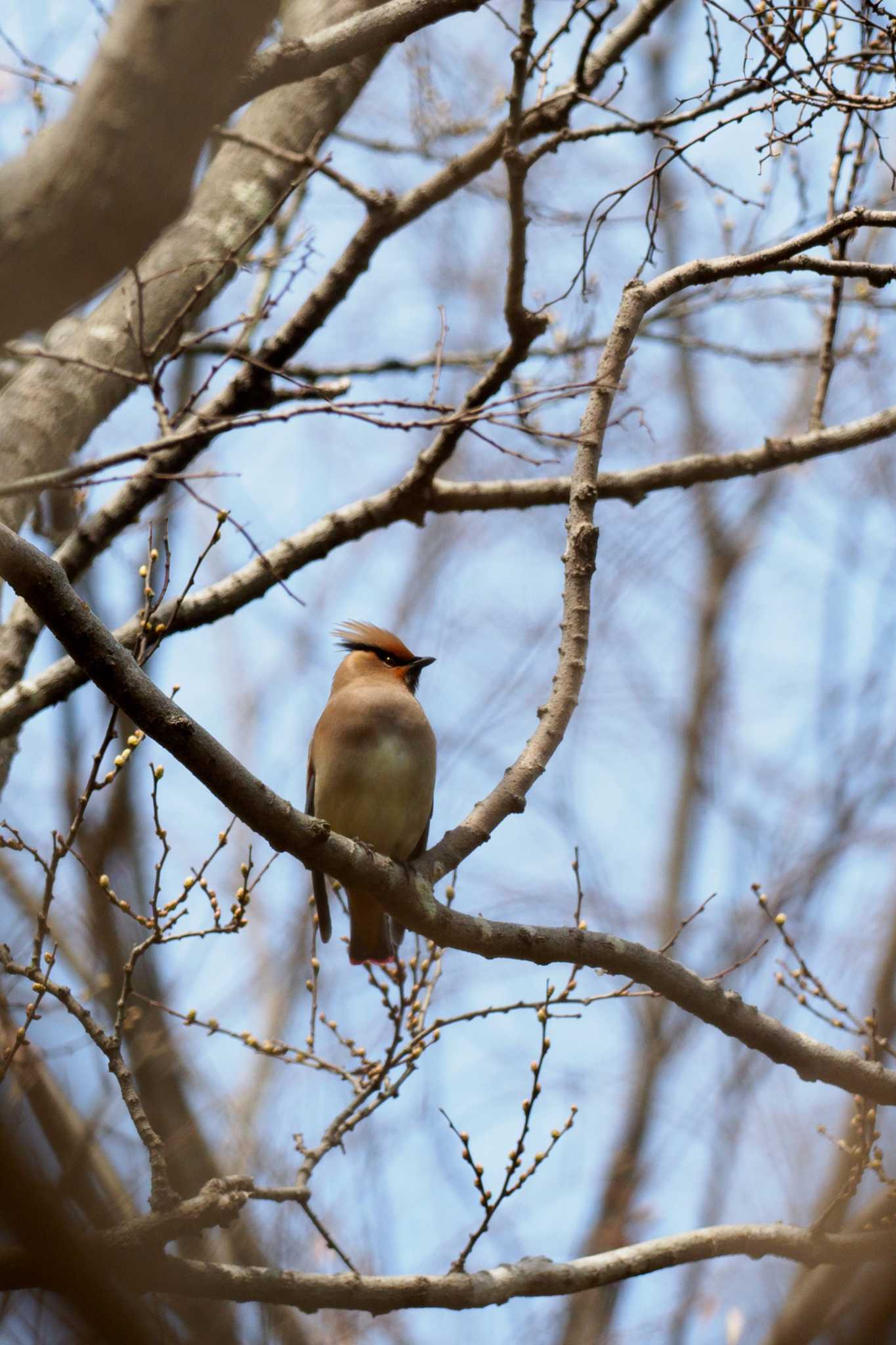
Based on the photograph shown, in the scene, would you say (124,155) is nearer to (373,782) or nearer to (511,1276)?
(511,1276)

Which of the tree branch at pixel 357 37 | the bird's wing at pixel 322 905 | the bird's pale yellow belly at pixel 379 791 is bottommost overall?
the bird's wing at pixel 322 905

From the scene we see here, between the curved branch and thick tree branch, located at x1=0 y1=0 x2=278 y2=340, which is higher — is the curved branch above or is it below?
above

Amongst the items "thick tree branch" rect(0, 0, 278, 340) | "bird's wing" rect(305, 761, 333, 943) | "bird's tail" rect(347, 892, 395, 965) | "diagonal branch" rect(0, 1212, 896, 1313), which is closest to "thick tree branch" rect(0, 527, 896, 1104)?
"diagonal branch" rect(0, 1212, 896, 1313)

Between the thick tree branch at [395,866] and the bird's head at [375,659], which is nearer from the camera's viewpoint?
the thick tree branch at [395,866]

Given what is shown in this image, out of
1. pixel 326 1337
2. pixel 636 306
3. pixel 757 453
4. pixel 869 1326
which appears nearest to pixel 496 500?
pixel 757 453

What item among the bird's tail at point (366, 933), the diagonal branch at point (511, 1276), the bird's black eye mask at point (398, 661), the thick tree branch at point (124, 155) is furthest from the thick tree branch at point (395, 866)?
the bird's black eye mask at point (398, 661)

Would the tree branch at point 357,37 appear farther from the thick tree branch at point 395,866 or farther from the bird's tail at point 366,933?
the bird's tail at point 366,933

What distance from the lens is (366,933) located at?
5715mm

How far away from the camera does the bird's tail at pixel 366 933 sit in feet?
18.3

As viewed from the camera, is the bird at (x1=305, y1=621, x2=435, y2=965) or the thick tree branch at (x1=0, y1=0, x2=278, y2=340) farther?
the bird at (x1=305, y1=621, x2=435, y2=965)

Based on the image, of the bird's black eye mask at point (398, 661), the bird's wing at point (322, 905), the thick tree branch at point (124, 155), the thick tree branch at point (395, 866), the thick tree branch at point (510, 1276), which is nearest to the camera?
the thick tree branch at point (124, 155)

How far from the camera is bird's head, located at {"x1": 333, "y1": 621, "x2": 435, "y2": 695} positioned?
6457 mm

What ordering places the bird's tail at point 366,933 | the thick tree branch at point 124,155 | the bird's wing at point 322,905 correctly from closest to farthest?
the thick tree branch at point 124,155, the bird's wing at point 322,905, the bird's tail at point 366,933

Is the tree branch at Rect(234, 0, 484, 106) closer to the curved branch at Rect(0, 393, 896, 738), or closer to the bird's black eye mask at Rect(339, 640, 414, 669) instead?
the curved branch at Rect(0, 393, 896, 738)
